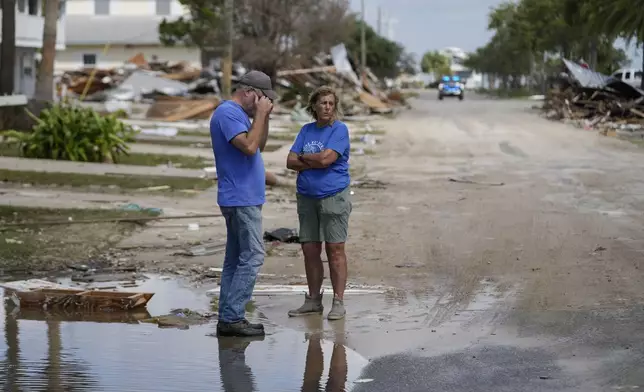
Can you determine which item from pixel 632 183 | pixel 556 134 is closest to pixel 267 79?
pixel 632 183

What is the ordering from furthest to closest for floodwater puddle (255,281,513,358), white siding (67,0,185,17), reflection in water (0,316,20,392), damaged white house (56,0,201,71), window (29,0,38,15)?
white siding (67,0,185,17) < damaged white house (56,0,201,71) < window (29,0,38,15) < floodwater puddle (255,281,513,358) < reflection in water (0,316,20,392)

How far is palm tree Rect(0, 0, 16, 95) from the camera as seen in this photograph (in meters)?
30.3

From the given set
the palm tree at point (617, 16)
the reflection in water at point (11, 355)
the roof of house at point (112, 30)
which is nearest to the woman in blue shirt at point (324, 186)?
the reflection in water at point (11, 355)

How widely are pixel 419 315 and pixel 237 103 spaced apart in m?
2.13

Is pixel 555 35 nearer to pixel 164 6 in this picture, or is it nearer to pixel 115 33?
pixel 164 6

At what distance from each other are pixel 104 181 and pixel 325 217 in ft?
34.0

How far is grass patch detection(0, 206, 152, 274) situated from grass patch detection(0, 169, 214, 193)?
3.08 m

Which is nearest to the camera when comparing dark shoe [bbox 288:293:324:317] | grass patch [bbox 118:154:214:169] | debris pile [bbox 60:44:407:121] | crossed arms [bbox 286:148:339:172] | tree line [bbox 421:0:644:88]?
crossed arms [bbox 286:148:339:172]

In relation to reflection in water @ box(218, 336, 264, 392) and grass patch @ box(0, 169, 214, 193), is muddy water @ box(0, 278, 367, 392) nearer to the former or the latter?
reflection in water @ box(218, 336, 264, 392)

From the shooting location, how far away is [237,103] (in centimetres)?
775

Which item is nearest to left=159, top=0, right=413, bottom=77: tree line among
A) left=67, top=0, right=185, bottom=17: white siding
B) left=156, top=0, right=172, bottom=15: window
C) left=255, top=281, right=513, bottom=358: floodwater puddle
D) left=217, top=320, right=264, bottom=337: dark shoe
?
left=156, top=0, right=172, bottom=15: window

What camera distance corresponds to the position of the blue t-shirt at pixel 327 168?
833cm

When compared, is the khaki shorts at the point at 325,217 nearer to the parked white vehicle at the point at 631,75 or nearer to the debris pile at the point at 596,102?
the debris pile at the point at 596,102

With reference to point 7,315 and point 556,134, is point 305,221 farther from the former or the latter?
point 556,134
